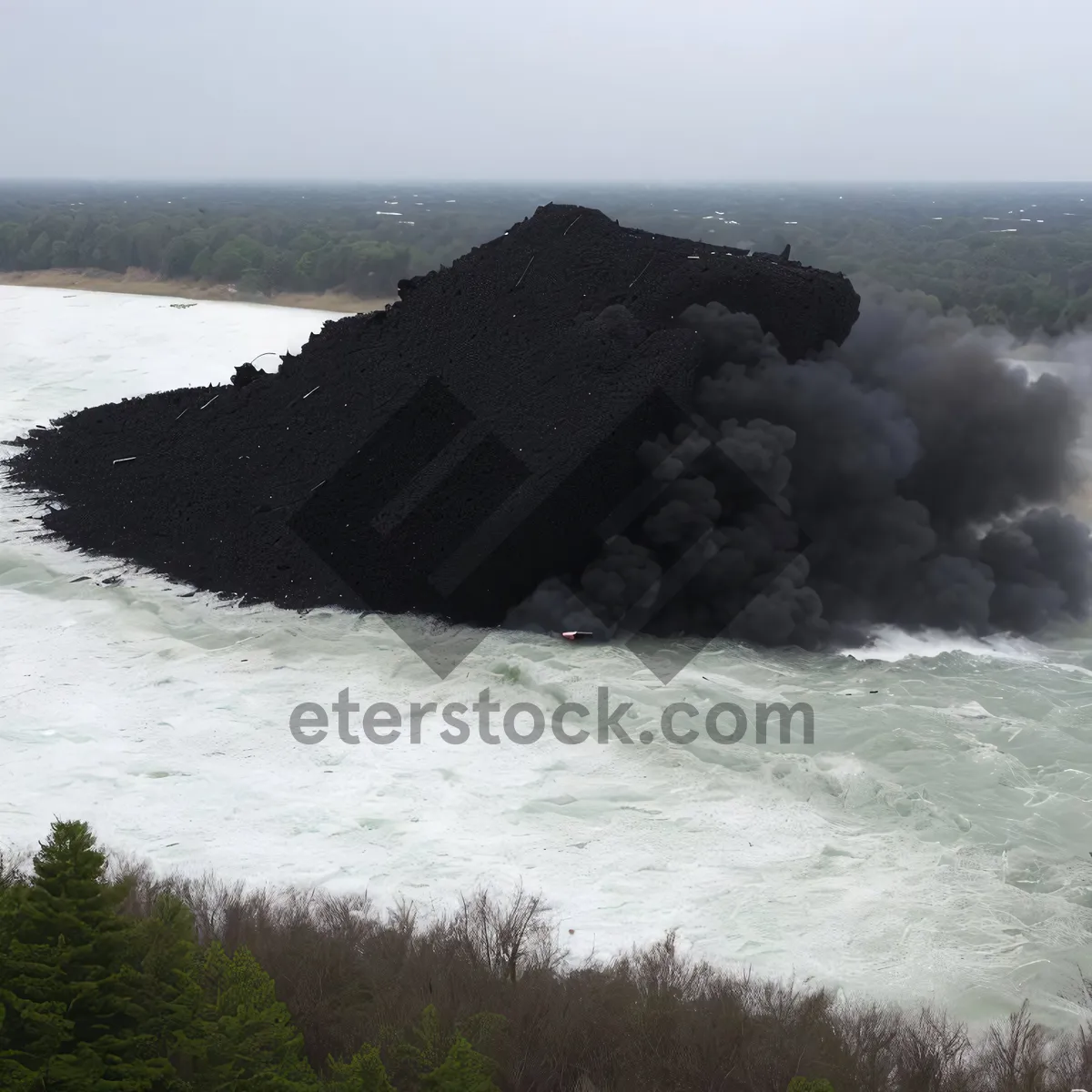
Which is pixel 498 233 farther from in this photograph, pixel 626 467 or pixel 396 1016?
pixel 396 1016

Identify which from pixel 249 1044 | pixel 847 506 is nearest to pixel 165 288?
pixel 847 506

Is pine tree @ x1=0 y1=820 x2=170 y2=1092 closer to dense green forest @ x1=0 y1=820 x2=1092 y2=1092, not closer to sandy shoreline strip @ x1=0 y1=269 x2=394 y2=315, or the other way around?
dense green forest @ x1=0 y1=820 x2=1092 y2=1092

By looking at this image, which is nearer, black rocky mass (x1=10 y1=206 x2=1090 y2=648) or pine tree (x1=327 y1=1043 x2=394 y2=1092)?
pine tree (x1=327 y1=1043 x2=394 y2=1092)

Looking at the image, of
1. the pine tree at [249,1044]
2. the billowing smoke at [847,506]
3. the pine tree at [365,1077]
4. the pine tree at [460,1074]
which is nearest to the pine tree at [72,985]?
the pine tree at [249,1044]

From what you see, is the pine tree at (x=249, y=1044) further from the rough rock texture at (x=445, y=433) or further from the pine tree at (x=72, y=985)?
the rough rock texture at (x=445, y=433)

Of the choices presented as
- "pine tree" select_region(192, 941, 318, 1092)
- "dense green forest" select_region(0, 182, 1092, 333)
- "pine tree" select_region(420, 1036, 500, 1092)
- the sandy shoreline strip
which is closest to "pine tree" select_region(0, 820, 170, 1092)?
"pine tree" select_region(192, 941, 318, 1092)

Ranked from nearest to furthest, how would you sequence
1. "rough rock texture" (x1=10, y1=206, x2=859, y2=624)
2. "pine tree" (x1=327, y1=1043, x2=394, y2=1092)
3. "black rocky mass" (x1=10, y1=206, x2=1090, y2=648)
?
1. "pine tree" (x1=327, y1=1043, x2=394, y2=1092)
2. "black rocky mass" (x1=10, y1=206, x2=1090, y2=648)
3. "rough rock texture" (x1=10, y1=206, x2=859, y2=624)
